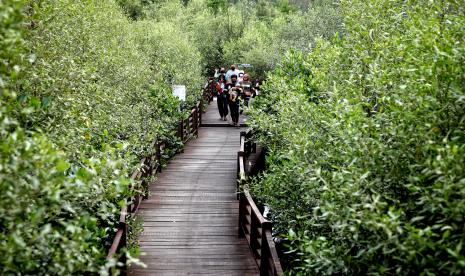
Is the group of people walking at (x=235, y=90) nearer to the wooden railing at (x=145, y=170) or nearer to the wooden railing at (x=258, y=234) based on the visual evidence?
the wooden railing at (x=145, y=170)

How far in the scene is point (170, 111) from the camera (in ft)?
54.4

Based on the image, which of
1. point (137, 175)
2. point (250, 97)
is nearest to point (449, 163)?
point (137, 175)

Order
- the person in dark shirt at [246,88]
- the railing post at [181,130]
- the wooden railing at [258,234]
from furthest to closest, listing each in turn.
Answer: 1. the person in dark shirt at [246,88]
2. the railing post at [181,130]
3. the wooden railing at [258,234]

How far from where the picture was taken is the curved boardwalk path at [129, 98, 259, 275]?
903 cm

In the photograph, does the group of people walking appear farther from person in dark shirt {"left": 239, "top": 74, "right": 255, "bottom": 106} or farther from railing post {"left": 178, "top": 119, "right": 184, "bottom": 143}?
railing post {"left": 178, "top": 119, "right": 184, "bottom": 143}

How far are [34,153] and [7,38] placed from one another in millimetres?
899

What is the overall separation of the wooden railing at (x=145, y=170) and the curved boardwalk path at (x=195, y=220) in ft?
1.56

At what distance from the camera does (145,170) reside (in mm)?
12086

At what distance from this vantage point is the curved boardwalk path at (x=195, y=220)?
903cm

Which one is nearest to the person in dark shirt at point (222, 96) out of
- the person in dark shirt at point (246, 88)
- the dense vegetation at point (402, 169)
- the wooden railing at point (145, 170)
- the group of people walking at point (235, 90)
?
the group of people walking at point (235, 90)

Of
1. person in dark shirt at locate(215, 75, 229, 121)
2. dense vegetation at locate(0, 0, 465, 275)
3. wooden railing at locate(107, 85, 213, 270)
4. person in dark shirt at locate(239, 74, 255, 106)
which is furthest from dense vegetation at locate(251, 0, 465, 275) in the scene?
person in dark shirt at locate(215, 75, 229, 121)

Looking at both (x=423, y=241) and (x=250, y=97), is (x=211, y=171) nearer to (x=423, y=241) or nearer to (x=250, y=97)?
(x=250, y=97)

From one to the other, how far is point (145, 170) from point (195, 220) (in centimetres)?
174

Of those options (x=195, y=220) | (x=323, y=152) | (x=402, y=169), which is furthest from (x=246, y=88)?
(x=402, y=169)
